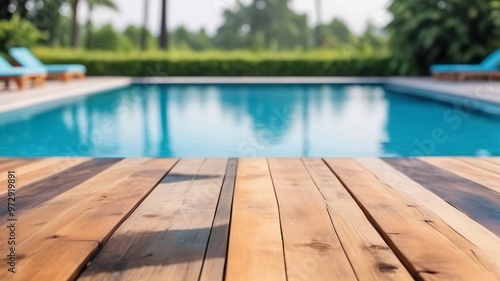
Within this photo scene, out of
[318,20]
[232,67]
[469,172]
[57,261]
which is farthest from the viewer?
[318,20]

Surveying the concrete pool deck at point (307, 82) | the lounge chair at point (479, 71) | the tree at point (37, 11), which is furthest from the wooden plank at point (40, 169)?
the tree at point (37, 11)

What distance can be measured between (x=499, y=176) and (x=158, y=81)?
A: 1312cm

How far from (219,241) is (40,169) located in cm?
179

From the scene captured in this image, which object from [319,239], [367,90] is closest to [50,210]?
[319,239]

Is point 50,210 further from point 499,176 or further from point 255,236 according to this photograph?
point 499,176

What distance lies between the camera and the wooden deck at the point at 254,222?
1667mm

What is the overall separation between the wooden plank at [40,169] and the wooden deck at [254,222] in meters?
0.01

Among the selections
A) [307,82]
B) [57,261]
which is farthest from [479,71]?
[57,261]

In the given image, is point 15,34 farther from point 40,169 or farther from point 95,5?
point 95,5

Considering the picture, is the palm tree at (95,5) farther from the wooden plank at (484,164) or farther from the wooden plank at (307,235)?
the wooden plank at (307,235)

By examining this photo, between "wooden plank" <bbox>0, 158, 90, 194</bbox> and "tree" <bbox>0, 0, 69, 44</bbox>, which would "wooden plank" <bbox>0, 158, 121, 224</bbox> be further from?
"tree" <bbox>0, 0, 69, 44</bbox>

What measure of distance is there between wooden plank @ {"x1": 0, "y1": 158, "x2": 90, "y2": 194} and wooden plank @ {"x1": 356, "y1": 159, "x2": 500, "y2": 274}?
6.22 feet

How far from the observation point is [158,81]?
15.4 m

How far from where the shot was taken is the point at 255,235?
6.46ft
